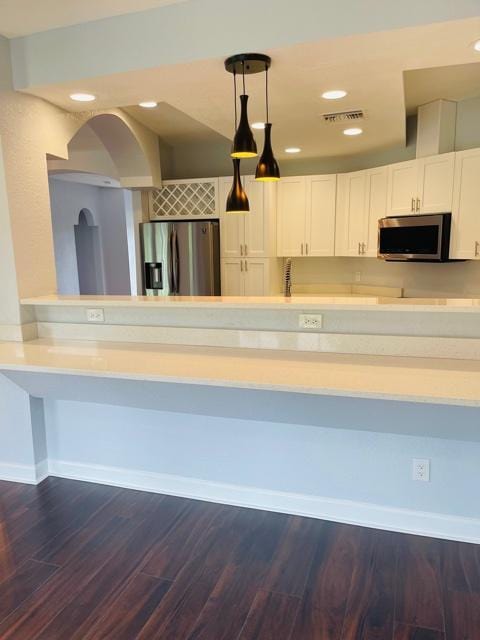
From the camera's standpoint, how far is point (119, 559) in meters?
2.16

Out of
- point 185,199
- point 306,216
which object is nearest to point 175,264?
point 185,199

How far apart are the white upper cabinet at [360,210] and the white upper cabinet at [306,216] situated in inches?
3.6

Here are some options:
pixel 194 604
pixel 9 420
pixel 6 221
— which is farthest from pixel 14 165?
pixel 194 604

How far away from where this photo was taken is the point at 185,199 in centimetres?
500

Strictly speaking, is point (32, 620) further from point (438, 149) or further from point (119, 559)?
point (438, 149)

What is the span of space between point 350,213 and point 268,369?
3.21 m

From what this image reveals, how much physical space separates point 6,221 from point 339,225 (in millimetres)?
3334

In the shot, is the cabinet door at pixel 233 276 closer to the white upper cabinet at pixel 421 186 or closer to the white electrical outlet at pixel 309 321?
the white upper cabinet at pixel 421 186

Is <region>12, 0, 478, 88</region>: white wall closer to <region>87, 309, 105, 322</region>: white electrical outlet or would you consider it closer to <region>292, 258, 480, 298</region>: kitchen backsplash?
<region>87, 309, 105, 322</region>: white electrical outlet

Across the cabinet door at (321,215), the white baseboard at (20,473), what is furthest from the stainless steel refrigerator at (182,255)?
the white baseboard at (20,473)

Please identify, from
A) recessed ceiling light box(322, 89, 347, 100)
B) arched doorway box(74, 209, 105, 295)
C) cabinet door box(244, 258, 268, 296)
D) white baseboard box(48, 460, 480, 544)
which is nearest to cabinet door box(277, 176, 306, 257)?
cabinet door box(244, 258, 268, 296)

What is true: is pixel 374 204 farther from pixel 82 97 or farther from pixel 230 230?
pixel 82 97

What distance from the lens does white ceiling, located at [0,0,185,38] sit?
209 centimetres

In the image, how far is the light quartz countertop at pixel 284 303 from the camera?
2.05 metres
